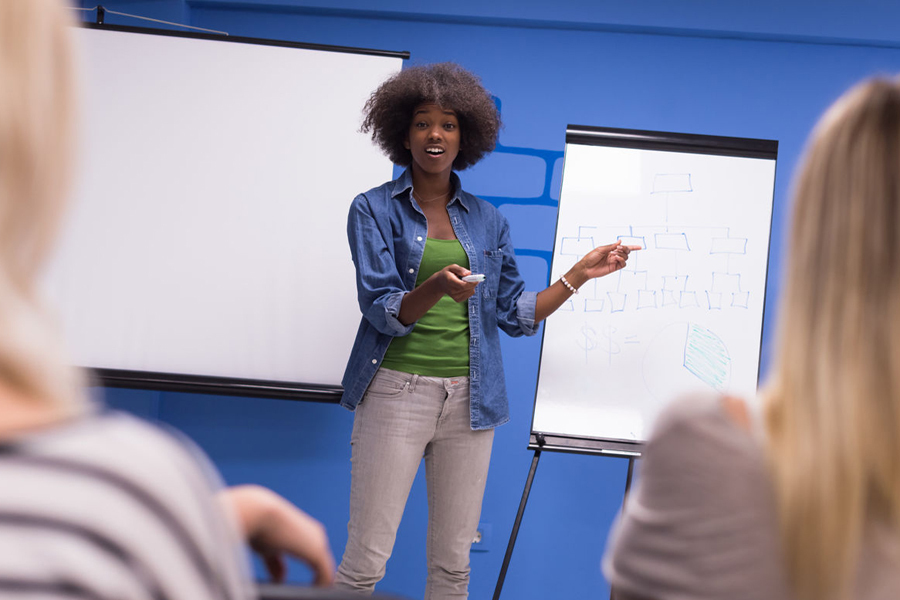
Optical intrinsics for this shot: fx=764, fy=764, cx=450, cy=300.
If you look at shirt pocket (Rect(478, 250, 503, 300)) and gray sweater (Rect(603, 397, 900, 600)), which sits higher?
shirt pocket (Rect(478, 250, 503, 300))

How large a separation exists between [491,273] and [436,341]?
281 mm

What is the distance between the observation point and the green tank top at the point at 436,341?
6.63ft

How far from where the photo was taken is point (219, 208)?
2518 mm

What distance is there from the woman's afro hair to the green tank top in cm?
44

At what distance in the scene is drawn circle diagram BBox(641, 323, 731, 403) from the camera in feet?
7.72

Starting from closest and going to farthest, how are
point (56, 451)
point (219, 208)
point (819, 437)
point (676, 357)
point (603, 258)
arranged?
point (56, 451) < point (819, 437) < point (603, 258) < point (676, 357) < point (219, 208)

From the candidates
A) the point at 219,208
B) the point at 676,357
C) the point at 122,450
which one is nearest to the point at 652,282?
the point at 676,357

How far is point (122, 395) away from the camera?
2777 mm

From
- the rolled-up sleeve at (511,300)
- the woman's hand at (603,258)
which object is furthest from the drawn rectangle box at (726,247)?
the rolled-up sleeve at (511,300)

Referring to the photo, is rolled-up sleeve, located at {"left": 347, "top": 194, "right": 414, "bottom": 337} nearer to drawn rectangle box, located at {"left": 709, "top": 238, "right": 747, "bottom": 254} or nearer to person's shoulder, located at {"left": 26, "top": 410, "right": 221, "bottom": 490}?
drawn rectangle box, located at {"left": 709, "top": 238, "right": 747, "bottom": 254}

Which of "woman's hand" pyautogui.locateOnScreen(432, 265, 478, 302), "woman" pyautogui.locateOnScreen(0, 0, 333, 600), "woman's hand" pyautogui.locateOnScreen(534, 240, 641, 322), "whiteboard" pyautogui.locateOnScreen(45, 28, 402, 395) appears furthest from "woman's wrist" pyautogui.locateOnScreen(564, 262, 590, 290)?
"woman" pyautogui.locateOnScreen(0, 0, 333, 600)

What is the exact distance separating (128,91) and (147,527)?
2452mm

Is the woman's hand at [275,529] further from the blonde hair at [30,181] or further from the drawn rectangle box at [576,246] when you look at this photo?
the drawn rectangle box at [576,246]

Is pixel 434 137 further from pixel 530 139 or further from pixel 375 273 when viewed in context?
pixel 530 139
